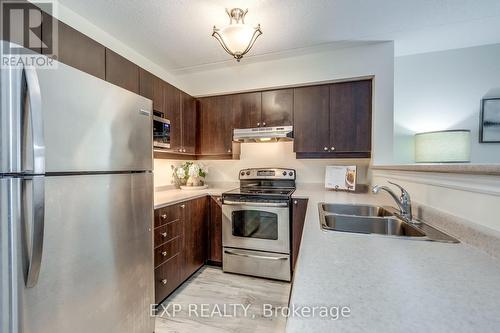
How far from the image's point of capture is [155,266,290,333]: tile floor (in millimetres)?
1589

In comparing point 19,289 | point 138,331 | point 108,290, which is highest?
point 19,289

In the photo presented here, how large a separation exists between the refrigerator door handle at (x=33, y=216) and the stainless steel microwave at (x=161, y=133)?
1.23 metres

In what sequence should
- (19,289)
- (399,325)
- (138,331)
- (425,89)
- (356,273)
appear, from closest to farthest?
(399,325) < (356,273) < (19,289) < (138,331) < (425,89)

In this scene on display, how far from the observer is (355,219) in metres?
1.37

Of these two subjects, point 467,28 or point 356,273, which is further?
point 467,28

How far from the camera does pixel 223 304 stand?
182 cm

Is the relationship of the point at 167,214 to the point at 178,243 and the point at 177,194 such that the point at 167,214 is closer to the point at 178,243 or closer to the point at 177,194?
the point at 178,243

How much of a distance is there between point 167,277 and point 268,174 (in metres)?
1.60

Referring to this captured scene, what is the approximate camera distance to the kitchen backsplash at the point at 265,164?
261 centimetres

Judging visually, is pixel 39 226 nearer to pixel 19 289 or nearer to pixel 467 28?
pixel 19 289

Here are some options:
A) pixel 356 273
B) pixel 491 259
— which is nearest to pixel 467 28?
pixel 491 259

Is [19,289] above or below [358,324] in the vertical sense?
below

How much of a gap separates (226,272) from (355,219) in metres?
1.60

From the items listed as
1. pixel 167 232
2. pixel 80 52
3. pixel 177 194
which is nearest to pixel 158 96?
pixel 80 52
